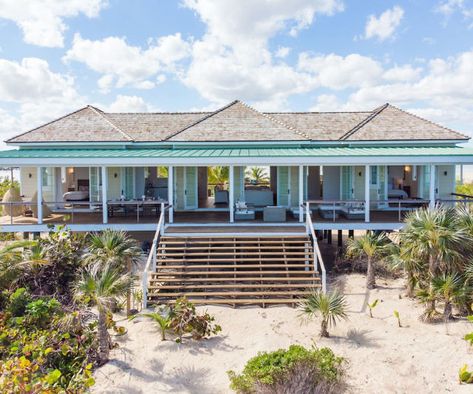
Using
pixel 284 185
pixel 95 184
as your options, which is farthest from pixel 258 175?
pixel 95 184

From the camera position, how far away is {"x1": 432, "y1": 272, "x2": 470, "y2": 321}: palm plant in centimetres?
1034

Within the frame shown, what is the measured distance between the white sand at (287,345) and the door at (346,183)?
27.3 ft

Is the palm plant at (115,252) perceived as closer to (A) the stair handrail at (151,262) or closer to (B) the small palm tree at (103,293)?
(A) the stair handrail at (151,262)

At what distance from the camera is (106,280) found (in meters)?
9.13

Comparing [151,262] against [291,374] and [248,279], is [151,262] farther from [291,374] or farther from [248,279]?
[291,374]

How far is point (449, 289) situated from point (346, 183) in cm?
994

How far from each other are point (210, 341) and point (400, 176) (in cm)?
1803

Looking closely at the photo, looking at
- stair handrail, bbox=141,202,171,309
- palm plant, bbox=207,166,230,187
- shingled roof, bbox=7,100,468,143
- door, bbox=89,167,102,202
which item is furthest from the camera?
palm plant, bbox=207,166,230,187

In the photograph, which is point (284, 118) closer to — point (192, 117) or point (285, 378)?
point (192, 117)

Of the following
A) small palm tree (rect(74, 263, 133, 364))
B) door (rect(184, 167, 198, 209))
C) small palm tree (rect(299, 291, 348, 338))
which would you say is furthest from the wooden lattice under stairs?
door (rect(184, 167, 198, 209))

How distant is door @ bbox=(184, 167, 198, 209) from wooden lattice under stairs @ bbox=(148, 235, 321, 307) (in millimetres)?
5047

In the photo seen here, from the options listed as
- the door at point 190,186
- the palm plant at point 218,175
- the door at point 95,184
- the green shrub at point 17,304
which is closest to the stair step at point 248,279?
the green shrub at point 17,304

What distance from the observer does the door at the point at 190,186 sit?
1945 cm

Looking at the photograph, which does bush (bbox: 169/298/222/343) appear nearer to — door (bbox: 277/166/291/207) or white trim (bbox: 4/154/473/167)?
white trim (bbox: 4/154/473/167)
